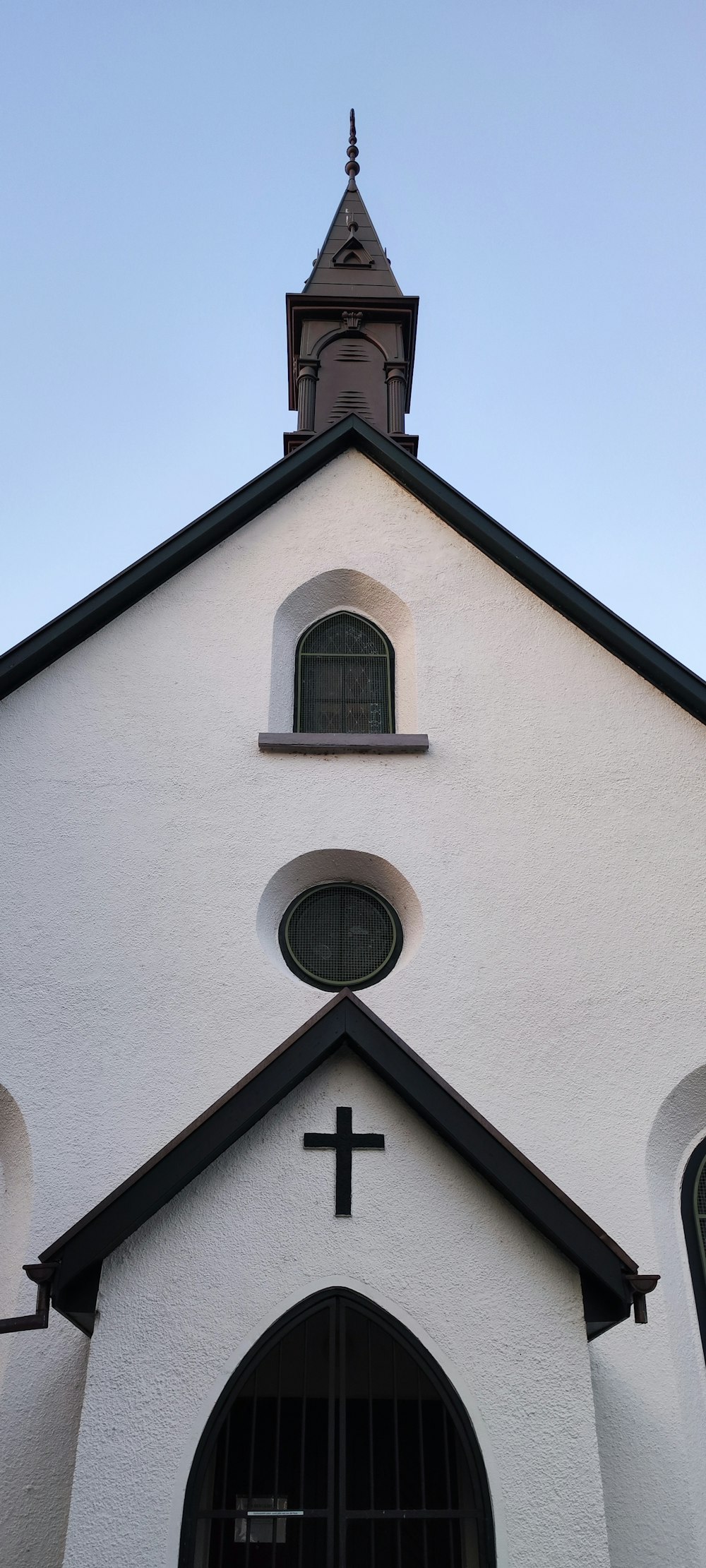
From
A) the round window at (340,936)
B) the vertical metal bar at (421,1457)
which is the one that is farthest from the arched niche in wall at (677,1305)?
the round window at (340,936)

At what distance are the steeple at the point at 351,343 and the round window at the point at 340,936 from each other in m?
5.30

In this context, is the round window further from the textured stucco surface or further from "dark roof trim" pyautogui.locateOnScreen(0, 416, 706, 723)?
"dark roof trim" pyautogui.locateOnScreen(0, 416, 706, 723)

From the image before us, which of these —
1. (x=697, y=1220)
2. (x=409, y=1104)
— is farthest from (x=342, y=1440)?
(x=697, y=1220)

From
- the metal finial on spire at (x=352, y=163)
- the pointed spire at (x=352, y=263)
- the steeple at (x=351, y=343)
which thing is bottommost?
the steeple at (x=351, y=343)

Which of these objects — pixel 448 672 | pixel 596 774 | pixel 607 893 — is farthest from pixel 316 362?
pixel 607 893

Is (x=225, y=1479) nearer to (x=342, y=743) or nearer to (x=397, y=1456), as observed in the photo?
(x=397, y=1456)

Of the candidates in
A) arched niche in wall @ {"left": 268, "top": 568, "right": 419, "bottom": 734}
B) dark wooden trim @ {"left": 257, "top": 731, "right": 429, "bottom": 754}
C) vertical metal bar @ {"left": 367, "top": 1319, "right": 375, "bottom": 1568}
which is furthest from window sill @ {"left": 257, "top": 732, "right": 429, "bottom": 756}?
vertical metal bar @ {"left": 367, "top": 1319, "right": 375, "bottom": 1568}

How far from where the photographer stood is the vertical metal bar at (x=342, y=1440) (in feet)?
16.8

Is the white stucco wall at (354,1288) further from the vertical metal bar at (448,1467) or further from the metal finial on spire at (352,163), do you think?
the metal finial on spire at (352,163)

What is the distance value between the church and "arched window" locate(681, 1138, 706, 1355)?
0.7 inches

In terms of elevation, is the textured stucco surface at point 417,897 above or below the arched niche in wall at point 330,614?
below

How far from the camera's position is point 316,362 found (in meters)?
12.5

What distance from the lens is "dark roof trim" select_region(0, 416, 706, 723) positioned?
28.3 feet

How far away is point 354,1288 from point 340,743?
384 centimetres
